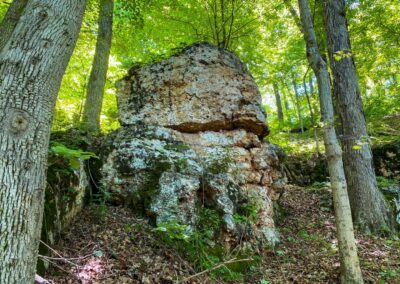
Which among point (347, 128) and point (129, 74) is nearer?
point (129, 74)

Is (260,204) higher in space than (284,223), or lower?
higher

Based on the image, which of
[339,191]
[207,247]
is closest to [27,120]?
[207,247]

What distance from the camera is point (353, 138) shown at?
239 inches

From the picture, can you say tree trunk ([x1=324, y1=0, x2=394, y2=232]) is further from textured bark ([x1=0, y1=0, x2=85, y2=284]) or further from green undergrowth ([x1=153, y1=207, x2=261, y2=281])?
textured bark ([x1=0, y1=0, x2=85, y2=284])

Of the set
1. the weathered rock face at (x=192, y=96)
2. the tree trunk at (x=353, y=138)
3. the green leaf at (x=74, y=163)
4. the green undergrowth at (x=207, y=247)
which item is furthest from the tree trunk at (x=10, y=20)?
the tree trunk at (x=353, y=138)

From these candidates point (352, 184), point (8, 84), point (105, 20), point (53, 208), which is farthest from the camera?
point (105, 20)

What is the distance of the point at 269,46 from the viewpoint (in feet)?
37.0

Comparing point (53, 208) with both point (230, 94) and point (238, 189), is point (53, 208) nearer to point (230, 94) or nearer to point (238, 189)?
point (238, 189)

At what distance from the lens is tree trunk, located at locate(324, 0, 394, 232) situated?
19.7ft

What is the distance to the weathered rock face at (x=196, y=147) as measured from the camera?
4.46m

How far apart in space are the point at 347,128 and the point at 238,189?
132 inches

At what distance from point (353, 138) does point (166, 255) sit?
4683 millimetres

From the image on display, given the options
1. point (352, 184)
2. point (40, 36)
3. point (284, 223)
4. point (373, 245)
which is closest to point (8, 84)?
point (40, 36)

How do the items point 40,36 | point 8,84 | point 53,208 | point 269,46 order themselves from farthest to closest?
point 269,46 < point 53,208 < point 40,36 < point 8,84
